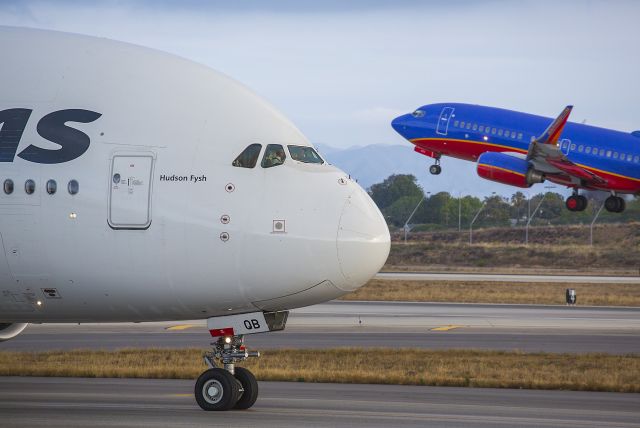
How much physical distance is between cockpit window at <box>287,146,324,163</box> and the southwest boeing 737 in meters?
48.1

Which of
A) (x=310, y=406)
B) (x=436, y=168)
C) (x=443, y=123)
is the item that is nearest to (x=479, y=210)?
(x=436, y=168)

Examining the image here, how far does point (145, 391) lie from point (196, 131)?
21.0 feet

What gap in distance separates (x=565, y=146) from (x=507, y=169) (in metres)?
4.90

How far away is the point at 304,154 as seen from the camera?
16.2 m

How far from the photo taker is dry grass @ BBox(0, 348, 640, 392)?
22.7m

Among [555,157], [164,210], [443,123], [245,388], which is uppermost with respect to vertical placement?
[443,123]

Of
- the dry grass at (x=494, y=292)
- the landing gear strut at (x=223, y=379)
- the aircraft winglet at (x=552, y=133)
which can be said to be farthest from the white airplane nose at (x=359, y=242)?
the aircraft winglet at (x=552, y=133)

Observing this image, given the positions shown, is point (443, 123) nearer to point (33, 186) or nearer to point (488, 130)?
point (488, 130)

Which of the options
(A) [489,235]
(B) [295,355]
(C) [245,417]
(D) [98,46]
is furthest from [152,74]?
(A) [489,235]

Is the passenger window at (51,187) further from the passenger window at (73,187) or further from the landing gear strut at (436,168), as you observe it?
the landing gear strut at (436,168)

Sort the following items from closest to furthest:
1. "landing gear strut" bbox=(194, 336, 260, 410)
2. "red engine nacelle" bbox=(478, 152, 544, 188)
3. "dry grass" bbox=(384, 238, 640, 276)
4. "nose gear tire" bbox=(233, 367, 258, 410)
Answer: "landing gear strut" bbox=(194, 336, 260, 410), "nose gear tire" bbox=(233, 367, 258, 410), "red engine nacelle" bbox=(478, 152, 544, 188), "dry grass" bbox=(384, 238, 640, 276)

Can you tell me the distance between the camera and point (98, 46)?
56.2 feet

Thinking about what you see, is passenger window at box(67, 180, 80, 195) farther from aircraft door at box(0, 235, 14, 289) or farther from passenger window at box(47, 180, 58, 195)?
aircraft door at box(0, 235, 14, 289)

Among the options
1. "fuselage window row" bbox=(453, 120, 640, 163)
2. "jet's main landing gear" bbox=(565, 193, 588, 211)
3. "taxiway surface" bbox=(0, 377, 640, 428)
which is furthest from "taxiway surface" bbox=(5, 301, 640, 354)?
"jet's main landing gear" bbox=(565, 193, 588, 211)
